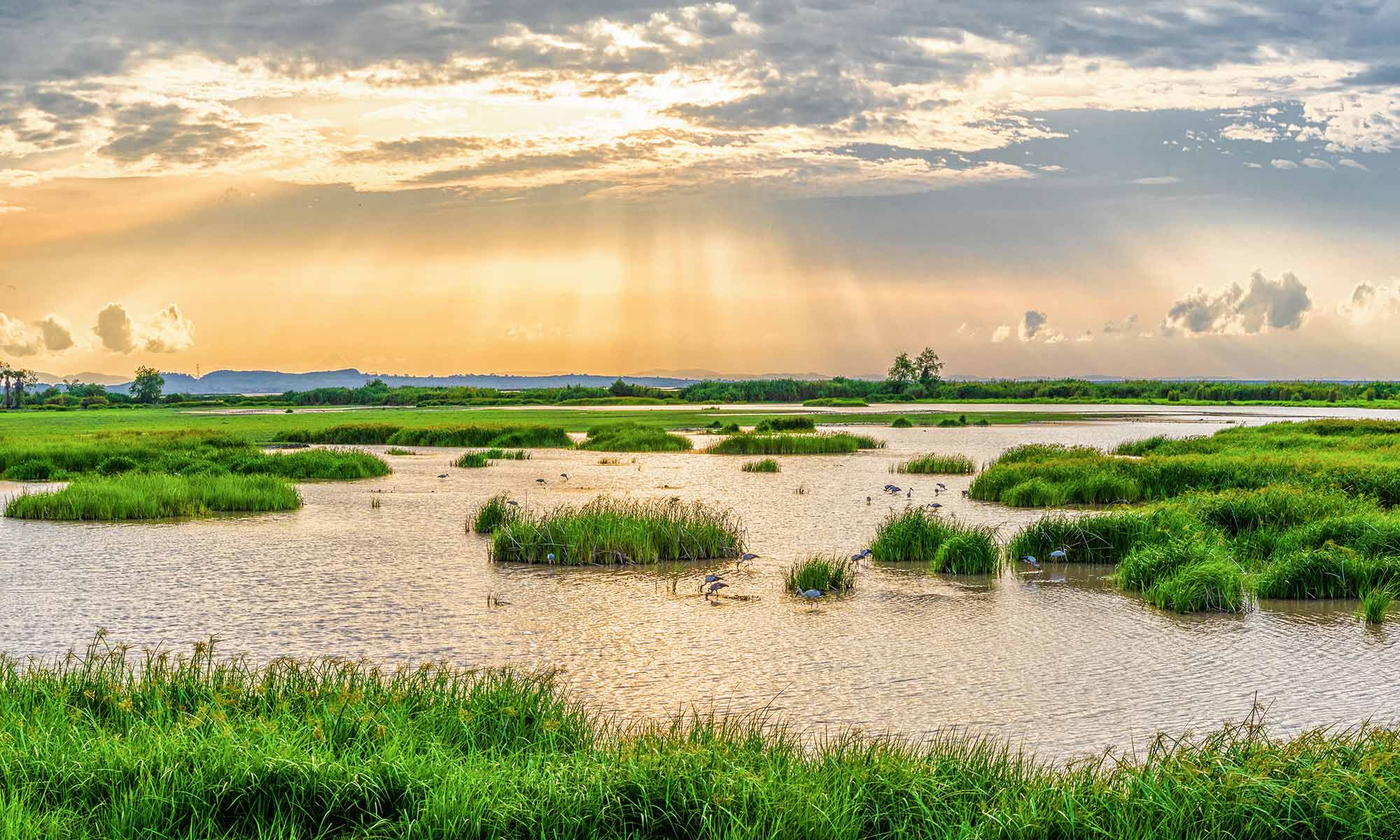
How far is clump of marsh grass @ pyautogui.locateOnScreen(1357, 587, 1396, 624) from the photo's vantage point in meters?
15.3

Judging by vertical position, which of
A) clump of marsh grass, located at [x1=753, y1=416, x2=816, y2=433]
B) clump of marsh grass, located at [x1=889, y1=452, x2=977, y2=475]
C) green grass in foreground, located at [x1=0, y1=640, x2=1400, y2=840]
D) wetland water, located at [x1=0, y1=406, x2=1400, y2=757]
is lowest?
clump of marsh grass, located at [x1=889, y1=452, x2=977, y2=475]

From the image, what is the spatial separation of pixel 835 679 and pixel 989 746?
274 centimetres

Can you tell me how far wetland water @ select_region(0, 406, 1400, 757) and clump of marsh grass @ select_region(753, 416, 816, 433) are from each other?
38.6 metres

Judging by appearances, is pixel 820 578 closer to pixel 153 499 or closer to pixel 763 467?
pixel 153 499

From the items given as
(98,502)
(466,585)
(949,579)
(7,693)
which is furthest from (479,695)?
(98,502)

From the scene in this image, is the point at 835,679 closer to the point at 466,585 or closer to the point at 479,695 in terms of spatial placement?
the point at 479,695

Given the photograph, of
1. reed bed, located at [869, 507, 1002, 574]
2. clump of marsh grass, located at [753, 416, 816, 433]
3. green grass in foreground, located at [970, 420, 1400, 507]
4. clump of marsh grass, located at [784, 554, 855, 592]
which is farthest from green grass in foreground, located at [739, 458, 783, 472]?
clump of marsh grass, located at [784, 554, 855, 592]

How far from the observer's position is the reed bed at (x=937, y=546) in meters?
19.4

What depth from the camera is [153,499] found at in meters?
27.6

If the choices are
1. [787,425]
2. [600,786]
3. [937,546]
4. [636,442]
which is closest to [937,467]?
[636,442]

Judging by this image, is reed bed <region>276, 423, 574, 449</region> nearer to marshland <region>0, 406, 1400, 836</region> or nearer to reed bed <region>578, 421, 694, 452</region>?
reed bed <region>578, 421, 694, 452</region>

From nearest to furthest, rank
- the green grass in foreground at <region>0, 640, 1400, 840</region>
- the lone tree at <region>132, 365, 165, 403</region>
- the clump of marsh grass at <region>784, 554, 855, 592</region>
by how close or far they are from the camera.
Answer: the green grass in foreground at <region>0, 640, 1400, 840</region> < the clump of marsh grass at <region>784, 554, 855, 592</region> < the lone tree at <region>132, 365, 165, 403</region>

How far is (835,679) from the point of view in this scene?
12.2m

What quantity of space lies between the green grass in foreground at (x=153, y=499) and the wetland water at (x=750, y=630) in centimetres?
136
